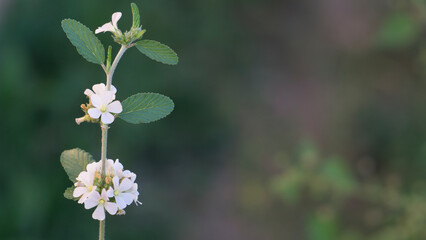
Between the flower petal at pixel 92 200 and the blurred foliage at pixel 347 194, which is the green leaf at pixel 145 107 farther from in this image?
the blurred foliage at pixel 347 194

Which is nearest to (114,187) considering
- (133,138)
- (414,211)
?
(414,211)

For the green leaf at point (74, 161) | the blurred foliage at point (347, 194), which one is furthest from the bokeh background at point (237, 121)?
the green leaf at point (74, 161)

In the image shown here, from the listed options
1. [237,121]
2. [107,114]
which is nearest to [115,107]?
[107,114]

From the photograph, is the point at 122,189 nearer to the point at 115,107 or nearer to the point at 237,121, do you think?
the point at 115,107

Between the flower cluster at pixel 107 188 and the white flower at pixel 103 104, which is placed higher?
the white flower at pixel 103 104

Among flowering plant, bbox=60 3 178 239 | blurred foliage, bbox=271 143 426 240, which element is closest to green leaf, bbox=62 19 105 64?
flowering plant, bbox=60 3 178 239

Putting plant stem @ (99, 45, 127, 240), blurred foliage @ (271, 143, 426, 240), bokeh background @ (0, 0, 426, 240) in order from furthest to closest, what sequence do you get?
bokeh background @ (0, 0, 426, 240) → blurred foliage @ (271, 143, 426, 240) → plant stem @ (99, 45, 127, 240)

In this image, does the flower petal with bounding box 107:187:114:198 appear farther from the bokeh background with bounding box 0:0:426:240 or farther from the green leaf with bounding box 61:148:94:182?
the bokeh background with bounding box 0:0:426:240
